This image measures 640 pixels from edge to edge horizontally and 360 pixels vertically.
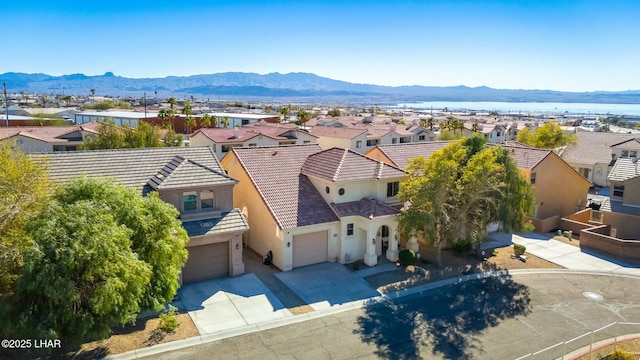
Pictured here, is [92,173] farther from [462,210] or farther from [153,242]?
[462,210]

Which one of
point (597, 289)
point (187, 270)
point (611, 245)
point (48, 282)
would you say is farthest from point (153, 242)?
point (611, 245)

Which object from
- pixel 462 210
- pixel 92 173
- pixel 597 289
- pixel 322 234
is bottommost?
pixel 597 289

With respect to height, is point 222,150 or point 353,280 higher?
point 222,150

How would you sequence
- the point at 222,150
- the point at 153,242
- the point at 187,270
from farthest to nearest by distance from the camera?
the point at 222,150 < the point at 187,270 < the point at 153,242

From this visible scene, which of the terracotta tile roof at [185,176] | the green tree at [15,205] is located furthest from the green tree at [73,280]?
the terracotta tile roof at [185,176]

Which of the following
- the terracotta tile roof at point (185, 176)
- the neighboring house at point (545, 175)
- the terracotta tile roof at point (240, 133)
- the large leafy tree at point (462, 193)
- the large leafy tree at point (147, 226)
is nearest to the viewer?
the large leafy tree at point (147, 226)

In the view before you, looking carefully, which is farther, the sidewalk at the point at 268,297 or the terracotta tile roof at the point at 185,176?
the terracotta tile roof at the point at 185,176

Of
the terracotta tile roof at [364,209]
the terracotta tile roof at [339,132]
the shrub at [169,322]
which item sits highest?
the terracotta tile roof at [339,132]

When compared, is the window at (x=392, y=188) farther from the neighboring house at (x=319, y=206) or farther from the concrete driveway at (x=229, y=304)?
the concrete driveway at (x=229, y=304)
